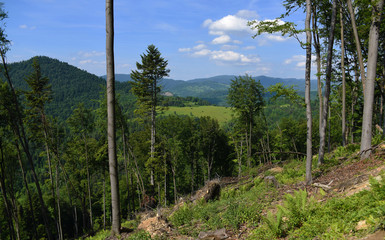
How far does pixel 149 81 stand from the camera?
70.8ft

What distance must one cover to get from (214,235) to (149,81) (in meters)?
17.7

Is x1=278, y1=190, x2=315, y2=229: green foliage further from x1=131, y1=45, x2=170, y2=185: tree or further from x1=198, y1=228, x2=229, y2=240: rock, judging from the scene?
x1=131, y1=45, x2=170, y2=185: tree

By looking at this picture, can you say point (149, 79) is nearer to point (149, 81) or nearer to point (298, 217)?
point (149, 81)

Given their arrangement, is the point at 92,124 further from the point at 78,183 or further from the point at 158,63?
the point at 78,183

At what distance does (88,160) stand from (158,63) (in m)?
13.1

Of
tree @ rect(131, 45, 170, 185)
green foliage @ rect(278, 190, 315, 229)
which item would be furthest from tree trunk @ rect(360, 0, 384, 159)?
tree @ rect(131, 45, 170, 185)

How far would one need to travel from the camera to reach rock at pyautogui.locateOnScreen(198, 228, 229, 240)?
5738 mm

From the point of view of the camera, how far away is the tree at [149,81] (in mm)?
21328

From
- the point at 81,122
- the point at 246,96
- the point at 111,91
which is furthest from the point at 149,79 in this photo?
the point at 111,91

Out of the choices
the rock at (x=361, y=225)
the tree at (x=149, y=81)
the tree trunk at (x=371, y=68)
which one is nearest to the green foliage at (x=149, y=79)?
the tree at (x=149, y=81)

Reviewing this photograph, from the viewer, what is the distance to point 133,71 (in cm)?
2131

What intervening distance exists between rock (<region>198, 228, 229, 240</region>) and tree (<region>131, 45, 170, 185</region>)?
15.8 metres

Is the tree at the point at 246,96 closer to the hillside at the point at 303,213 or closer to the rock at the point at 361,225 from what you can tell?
the hillside at the point at 303,213

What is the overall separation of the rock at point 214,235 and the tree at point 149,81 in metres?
15.8
